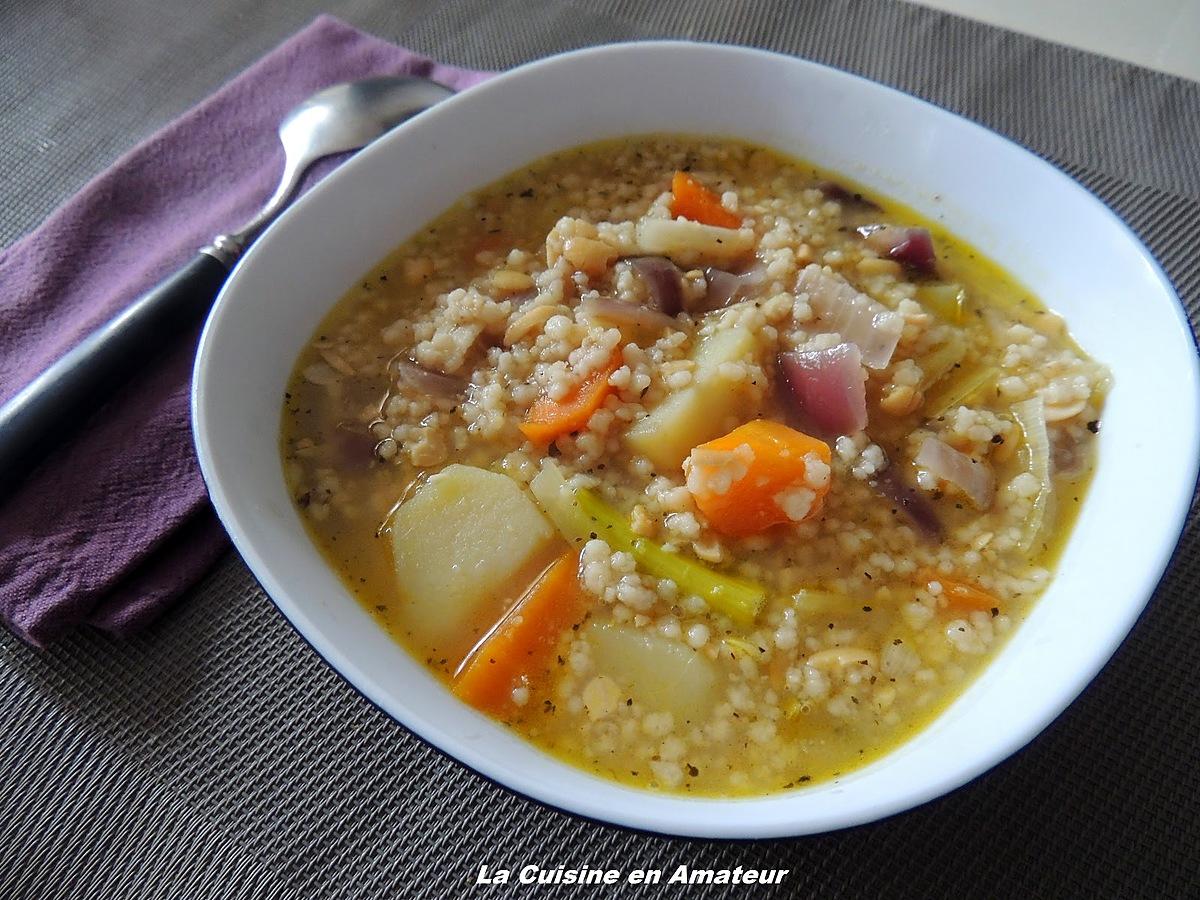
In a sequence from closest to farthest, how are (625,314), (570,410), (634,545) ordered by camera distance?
(634,545) → (570,410) → (625,314)

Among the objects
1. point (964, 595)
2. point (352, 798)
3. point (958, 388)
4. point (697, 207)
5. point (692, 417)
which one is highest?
Result: point (697, 207)

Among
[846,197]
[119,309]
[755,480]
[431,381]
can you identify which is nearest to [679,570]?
[755,480]

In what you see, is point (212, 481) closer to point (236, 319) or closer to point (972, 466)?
point (236, 319)

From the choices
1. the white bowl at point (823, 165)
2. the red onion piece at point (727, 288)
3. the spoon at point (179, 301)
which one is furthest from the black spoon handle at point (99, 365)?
the red onion piece at point (727, 288)

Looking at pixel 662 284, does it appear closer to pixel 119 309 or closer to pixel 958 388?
pixel 958 388

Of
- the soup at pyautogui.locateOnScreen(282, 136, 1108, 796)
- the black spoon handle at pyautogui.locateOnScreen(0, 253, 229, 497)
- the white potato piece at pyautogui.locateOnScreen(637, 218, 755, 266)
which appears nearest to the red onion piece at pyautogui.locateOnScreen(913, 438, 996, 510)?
the soup at pyautogui.locateOnScreen(282, 136, 1108, 796)

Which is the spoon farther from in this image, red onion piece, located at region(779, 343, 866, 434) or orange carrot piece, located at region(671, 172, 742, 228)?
red onion piece, located at region(779, 343, 866, 434)

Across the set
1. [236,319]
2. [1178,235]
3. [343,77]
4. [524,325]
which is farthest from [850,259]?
[343,77]

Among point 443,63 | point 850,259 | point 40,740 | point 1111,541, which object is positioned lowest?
point 40,740
